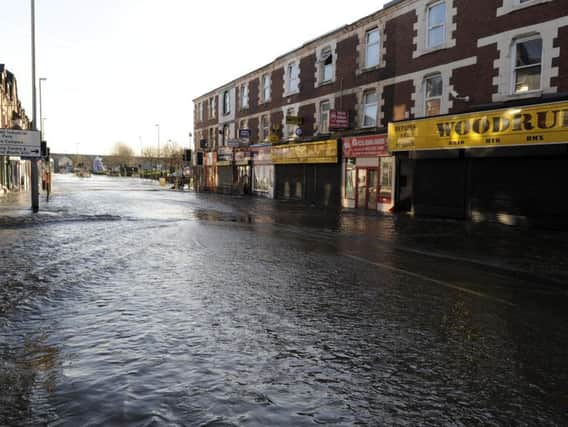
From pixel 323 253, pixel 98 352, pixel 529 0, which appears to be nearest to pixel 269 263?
pixel 323 253

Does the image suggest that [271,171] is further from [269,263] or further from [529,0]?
[269,263]

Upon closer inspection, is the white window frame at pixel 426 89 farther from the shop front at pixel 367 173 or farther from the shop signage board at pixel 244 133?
the shop signage board at pixel 244 133

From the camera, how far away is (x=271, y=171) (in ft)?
108

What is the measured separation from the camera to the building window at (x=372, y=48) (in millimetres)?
22188

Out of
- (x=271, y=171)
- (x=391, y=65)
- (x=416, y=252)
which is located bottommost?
(x=416, y=252)

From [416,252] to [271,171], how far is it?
23309 mm

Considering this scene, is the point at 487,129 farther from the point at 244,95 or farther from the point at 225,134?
the point at 225,134

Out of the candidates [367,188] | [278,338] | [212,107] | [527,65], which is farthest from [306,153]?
[278,338]

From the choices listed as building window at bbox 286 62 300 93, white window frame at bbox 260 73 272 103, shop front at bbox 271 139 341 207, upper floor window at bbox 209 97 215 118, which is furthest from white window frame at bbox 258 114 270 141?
upper floor window at bbox 209 97 215 118

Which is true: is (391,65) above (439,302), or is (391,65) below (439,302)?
above

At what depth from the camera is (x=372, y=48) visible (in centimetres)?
2267

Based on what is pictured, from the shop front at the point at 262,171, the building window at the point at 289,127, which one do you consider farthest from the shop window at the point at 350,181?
the shop front at the point at 262,171

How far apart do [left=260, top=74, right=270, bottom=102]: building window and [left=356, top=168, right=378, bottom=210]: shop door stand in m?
12.9

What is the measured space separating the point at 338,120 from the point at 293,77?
7.86m
